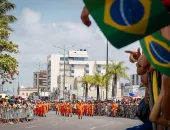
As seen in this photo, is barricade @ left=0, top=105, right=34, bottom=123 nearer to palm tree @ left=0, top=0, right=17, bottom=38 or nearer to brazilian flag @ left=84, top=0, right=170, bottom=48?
palm tree @ left=0, top=0, right=17, bottom=38

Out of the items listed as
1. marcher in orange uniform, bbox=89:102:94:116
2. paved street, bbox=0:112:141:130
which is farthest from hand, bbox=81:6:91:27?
marcher in orange uniform, bbox=89:102:94:116

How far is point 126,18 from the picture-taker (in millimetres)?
2102

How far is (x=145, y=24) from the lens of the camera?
2082mm

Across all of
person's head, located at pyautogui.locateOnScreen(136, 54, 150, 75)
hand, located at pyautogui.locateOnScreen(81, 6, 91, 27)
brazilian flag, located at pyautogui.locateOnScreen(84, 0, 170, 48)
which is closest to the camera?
brazilian flag, located at pyautogui.locateOnScreen(84, 0, 170, 48)

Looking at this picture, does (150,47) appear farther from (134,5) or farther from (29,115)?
(29,115)

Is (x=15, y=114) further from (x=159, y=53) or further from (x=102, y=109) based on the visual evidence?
(x=159, y=53)

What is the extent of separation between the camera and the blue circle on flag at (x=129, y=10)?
2094 mm

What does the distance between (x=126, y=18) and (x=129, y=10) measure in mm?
40

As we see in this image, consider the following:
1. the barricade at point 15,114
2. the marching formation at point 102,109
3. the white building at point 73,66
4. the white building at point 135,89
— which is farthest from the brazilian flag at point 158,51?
the white building at point 73,66

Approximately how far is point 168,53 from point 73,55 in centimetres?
16691

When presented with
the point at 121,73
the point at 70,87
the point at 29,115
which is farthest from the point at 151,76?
the point at 70,87

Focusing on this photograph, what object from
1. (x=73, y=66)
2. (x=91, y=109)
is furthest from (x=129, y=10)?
(x=73, y=66)

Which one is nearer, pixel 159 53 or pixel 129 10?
pixel 129 10

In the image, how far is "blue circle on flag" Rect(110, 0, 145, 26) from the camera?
2.09 meters
